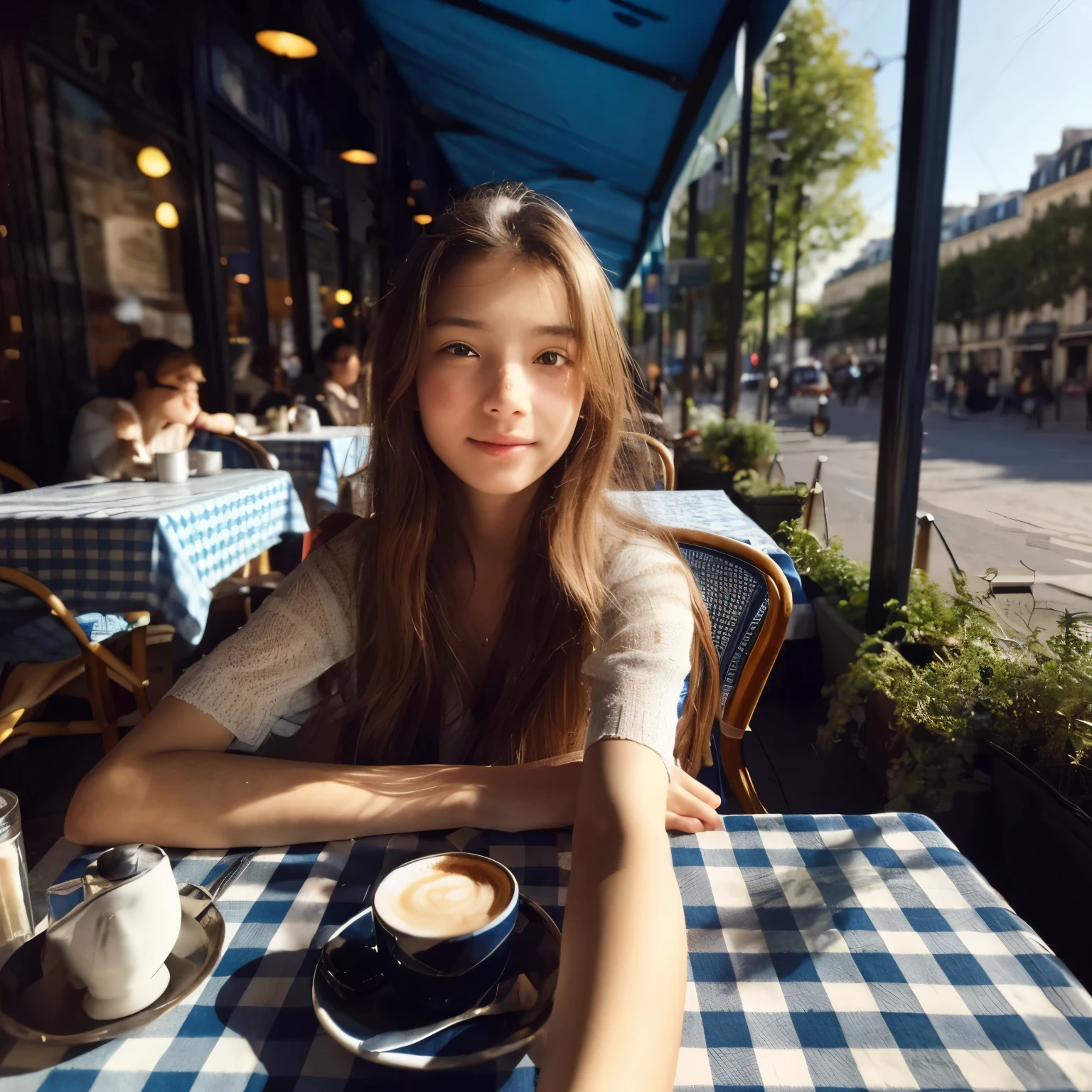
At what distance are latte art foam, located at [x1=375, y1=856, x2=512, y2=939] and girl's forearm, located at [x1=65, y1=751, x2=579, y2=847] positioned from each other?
0.71 feet

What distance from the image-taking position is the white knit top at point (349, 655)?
→ 3.30 ft

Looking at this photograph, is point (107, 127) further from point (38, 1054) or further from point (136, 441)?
point (38, 1054)

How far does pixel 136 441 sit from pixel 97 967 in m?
3.38

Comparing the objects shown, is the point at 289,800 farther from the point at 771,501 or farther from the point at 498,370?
the point at 771,501

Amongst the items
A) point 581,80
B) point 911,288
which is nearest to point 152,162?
point 581,80

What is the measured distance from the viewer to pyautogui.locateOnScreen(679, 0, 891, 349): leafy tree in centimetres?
928

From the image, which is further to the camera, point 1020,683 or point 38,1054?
point 1020,683

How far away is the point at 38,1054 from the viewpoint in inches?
24.3

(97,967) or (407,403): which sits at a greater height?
(407,403)

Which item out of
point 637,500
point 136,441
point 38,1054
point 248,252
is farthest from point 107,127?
point 38,1054

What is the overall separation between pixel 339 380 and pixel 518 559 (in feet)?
17.7

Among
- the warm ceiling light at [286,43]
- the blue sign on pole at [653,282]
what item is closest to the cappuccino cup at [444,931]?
the warm ceiling light at [286,43]

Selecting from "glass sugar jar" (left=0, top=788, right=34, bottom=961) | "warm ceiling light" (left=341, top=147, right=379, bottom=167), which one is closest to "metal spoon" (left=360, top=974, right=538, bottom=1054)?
"glass sugar jar" (left=0, top=788, right=34, bottom=961)

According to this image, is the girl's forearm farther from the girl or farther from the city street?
the city street
